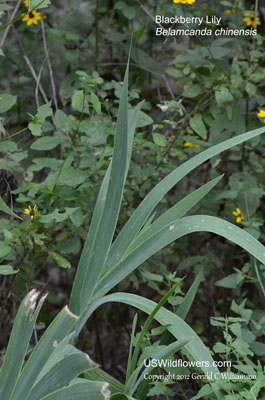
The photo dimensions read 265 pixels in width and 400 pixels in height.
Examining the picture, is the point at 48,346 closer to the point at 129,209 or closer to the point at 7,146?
the point at 7,146

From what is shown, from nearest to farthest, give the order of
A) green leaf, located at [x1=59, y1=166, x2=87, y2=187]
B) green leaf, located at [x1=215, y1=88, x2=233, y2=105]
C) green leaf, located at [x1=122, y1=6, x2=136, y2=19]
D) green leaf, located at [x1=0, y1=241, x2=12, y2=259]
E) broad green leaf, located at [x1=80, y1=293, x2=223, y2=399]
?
broad green leaf, located at [x1=80, y1=293, x2=223, y2=399]
green leaf, located at [x1=0, y1=241, x2=12, y2=259]
green leaf, located at [x1=59, y1=166, x2=87, y2=187]
green leaf, located at [x1=215, y1=88, x2=233, y2=105]
green leaf, located at [x1=122, y1=6, x2=136, y2=19]

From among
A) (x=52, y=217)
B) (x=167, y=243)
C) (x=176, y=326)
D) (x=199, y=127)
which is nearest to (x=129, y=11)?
(x=199, y=127)

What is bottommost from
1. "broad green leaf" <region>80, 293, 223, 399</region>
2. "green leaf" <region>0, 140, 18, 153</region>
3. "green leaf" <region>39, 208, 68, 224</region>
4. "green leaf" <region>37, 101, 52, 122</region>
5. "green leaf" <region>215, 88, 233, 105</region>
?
"broad green leaf" <region>80, 293, 223, 399</region>

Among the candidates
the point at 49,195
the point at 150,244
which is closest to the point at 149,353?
the point at 150,244

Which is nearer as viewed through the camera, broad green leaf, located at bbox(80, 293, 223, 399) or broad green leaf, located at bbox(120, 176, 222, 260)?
broad green leaf, located at bbox(80, 293, 223, 399)

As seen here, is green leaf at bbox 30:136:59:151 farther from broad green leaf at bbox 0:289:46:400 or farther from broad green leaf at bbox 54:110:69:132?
broad green leaf at bbox 0:289:46:400

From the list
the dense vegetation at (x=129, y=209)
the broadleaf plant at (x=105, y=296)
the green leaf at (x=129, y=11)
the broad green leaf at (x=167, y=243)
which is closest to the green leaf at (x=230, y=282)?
the dense vegetation at (x=129, y=209)

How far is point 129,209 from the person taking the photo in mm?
2098

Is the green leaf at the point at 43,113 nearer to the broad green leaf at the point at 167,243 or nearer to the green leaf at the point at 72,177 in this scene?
the green leaf at the point at 72,177

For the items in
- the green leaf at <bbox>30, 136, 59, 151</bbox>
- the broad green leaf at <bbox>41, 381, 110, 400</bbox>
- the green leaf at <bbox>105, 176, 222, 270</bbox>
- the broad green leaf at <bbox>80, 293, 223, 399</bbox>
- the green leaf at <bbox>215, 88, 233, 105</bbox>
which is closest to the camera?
the broad green leaf at <bbox>41, 381, 110, 400</bbox>

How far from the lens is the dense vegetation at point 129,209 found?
4.49 feet

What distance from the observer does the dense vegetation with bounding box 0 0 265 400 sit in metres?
1.37

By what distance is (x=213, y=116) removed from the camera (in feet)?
7.59

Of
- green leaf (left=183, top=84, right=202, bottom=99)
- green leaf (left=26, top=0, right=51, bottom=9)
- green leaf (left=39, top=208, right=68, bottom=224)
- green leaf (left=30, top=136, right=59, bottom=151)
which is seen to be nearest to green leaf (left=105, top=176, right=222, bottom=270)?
green leaf (left=39, top=208, right=68, bottom=224)
